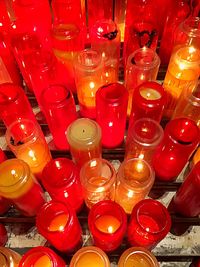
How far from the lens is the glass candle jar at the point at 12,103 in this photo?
0.69m

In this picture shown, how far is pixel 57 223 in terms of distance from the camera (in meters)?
0.58

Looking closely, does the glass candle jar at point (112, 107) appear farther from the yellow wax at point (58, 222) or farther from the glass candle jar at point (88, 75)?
the yellow wax at point (58, 222)

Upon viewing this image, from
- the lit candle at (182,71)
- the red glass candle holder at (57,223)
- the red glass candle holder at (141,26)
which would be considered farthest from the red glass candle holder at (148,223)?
the red glass candle holder at (141,26)

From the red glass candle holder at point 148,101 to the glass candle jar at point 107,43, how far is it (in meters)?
0.17

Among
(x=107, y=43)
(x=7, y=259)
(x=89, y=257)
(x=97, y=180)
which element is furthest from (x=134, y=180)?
(x=107, y=43)

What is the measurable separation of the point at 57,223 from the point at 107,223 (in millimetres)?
109

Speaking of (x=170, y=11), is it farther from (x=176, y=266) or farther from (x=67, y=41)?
(x=176, y=266)

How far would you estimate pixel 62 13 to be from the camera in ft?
2.98

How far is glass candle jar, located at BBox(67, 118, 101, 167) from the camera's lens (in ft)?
2.11

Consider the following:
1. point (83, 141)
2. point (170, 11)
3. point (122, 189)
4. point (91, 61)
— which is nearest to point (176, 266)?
point (122, 189)

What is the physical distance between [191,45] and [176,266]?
2.06 feet

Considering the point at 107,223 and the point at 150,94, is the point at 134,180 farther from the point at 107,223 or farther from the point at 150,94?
the point at 150,94

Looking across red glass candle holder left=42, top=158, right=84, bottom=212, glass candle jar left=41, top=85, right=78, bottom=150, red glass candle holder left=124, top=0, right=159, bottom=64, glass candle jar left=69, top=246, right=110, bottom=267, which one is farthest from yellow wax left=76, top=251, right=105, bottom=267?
red glass candle holder left=124, top=0, right=159, bottom=64

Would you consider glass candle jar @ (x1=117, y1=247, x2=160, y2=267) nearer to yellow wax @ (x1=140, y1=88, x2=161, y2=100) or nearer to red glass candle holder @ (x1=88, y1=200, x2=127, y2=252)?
red glass candle holder @ (x1=88, y1=200, x2=127, y2=252)
